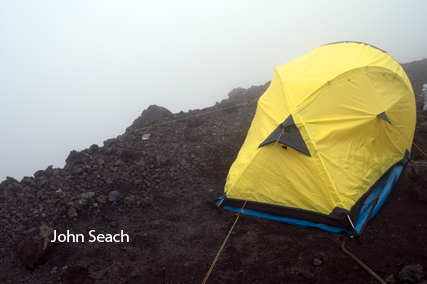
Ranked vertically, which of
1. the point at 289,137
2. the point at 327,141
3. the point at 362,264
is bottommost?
the point at 362,264

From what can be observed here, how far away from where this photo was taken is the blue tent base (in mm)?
5141

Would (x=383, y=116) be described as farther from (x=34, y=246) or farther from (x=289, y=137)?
(x=34, y=246)

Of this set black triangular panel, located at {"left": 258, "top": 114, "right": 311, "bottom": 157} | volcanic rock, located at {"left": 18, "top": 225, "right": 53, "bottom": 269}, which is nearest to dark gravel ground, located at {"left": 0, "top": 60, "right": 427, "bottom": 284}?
volcanic rock, located at {"left": 18, "top": 225, "right": 53, "bottom": 269}

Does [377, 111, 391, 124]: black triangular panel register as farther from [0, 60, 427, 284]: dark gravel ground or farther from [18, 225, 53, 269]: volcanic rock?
[18, 225, 53, 269]: volcanic rock

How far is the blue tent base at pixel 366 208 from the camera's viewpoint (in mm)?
5141

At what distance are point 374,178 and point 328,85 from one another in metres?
2.42

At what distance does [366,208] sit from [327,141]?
1632 mm

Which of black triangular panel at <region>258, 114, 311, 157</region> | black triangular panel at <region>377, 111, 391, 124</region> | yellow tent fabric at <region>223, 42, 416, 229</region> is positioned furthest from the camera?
black triangular panel at <region>377, 111, 391, 124</region>

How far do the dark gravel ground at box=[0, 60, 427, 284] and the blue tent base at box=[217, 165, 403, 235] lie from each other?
0.44ft

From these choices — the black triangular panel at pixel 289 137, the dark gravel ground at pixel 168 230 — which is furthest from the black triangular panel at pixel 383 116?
the black triangular panel at pixel 289 137

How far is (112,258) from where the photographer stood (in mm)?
4879

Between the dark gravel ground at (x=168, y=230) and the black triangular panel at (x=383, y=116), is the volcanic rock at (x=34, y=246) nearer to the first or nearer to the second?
the dark gravel ground at (x=168, y=230)

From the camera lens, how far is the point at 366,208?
548 cm

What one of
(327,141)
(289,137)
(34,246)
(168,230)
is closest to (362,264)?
(327,141)
